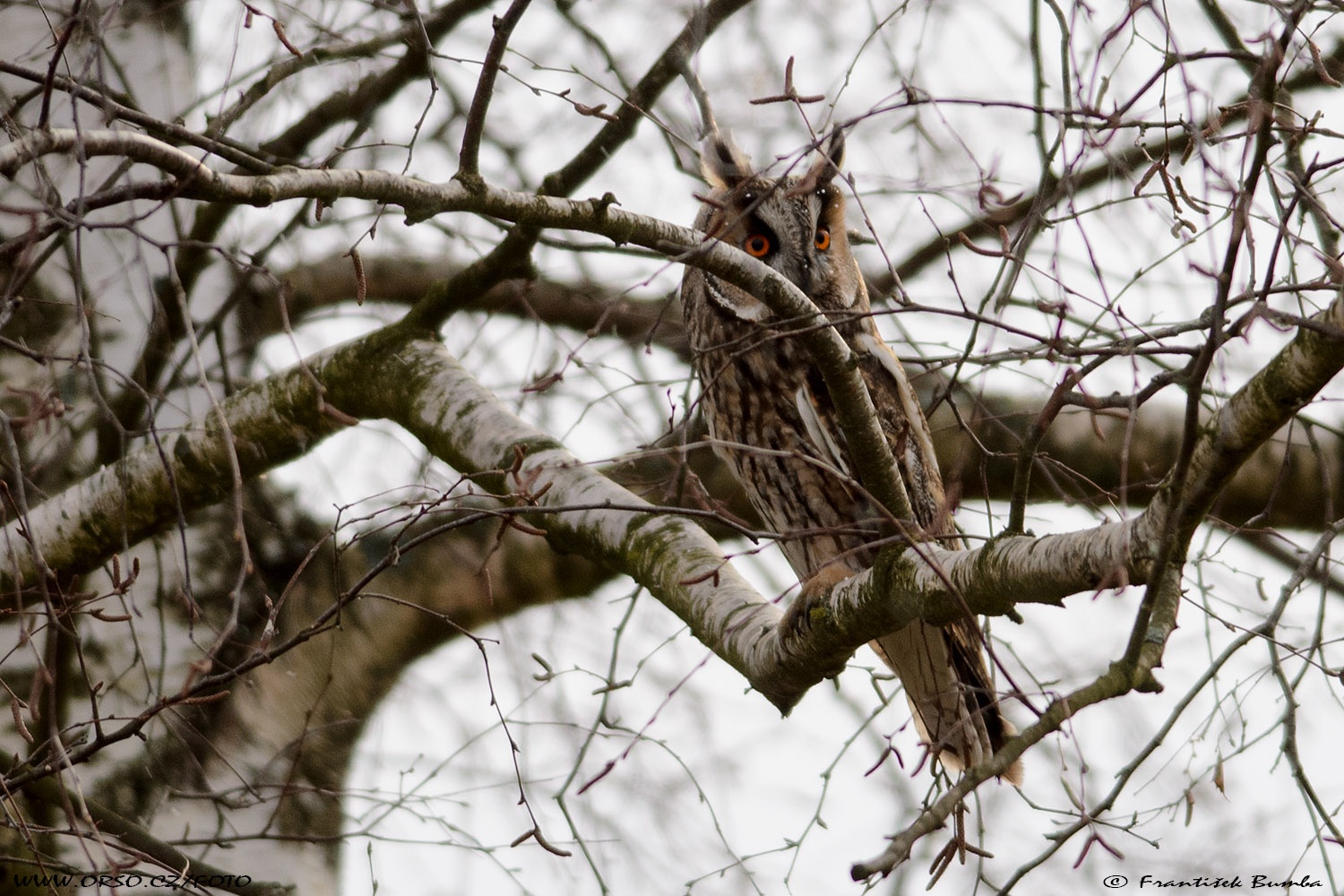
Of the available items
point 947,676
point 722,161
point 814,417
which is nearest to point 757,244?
point 722,161

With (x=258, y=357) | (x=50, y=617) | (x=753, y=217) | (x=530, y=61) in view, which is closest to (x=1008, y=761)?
(x=50, y=617)

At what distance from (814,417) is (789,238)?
0.54 m

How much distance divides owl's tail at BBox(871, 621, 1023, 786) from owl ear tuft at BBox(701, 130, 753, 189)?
4.19 feet

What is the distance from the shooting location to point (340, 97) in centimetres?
335

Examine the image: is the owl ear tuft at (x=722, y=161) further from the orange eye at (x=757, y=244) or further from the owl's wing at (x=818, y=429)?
the owl's wing at (x=818, y=429)

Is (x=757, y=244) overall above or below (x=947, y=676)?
above

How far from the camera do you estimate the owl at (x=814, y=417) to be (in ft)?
9.68

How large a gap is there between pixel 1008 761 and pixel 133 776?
250 centimetres

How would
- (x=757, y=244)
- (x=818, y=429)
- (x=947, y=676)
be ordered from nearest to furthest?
(x=818, y=429) → (x=947, y=676) → (x=757, y=244)

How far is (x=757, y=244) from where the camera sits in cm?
329

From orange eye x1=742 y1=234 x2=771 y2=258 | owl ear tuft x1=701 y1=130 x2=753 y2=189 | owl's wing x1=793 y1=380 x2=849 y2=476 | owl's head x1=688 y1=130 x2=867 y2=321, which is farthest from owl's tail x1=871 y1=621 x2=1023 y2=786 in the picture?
owl ear tuft x1=701 y1=130 x2=753 y2=189

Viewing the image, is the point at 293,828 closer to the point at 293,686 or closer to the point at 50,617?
the point at 293,686

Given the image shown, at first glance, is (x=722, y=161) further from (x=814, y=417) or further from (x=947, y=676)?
(x=947, y=676)

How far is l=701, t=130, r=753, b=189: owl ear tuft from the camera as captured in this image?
3.35m
